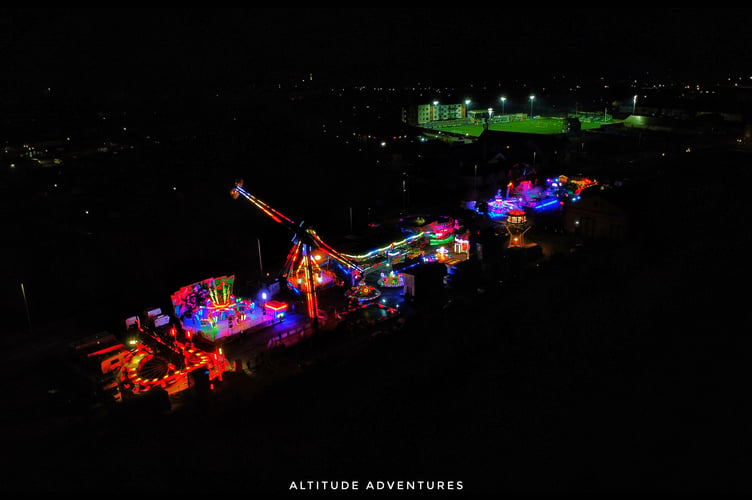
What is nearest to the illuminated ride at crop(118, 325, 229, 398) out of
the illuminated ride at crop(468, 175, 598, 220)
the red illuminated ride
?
the red illuminated ride

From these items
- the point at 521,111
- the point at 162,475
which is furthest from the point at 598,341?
the point at 521,111

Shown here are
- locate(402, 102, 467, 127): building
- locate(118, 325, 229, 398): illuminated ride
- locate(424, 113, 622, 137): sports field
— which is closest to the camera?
locate(118, 325, 229, 398): illuminated ride

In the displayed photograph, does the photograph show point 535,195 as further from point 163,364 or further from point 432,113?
point 432,113

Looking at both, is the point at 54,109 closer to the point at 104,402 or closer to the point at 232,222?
the point at 232,222

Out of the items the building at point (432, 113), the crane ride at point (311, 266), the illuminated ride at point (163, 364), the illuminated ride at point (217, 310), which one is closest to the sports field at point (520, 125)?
the building at point (432, 113)

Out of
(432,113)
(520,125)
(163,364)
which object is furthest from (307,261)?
(432,113)

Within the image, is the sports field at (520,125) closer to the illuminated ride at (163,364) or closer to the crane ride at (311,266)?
the crane ride at (311,266)

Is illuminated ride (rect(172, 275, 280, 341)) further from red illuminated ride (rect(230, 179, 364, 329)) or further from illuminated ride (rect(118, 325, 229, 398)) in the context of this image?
red illuminated ride (rect(230, 179, 364, 329))
